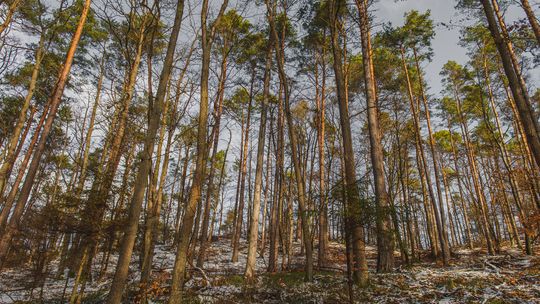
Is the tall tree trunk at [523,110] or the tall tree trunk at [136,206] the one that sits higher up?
the tall tree trunk at [523,110]

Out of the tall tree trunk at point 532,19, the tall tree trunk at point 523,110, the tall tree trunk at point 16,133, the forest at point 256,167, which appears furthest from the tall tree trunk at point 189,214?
the tall tree trunk at point 532,19

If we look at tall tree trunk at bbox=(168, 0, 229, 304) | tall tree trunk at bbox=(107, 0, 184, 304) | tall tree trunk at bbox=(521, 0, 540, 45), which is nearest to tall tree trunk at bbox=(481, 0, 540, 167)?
tall tree trunk at bbox=(521, 0, 540, 45)

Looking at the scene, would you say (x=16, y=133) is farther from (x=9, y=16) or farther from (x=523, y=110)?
(x=523, y=110)

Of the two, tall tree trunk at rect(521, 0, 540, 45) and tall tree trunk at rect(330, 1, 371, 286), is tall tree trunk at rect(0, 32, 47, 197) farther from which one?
tall tree trunk at rect(521, 0, 540, 45)

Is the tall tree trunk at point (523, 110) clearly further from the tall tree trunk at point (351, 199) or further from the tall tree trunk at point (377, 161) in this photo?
the tall tree trunk at point (351, 199)

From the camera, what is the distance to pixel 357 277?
580 cm

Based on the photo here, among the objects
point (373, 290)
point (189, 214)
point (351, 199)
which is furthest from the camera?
point (373, 290)

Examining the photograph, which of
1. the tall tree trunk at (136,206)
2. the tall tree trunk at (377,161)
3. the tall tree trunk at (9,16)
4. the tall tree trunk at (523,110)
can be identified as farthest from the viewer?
the tall tree trunk at (9,16)

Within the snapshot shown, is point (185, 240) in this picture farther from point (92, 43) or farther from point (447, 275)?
point (92, 43)

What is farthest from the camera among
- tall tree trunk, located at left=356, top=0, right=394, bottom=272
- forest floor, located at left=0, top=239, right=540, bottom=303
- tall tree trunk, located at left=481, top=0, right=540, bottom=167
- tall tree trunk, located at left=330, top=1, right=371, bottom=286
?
tall tree trunk, located at left=356, top=0, right=394, bottom=272

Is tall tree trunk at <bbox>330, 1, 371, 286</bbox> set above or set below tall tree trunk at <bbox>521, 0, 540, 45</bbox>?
below

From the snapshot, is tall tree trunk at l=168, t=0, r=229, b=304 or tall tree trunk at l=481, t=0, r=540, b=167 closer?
tall tree trunk at l=168, t=0, r=229, b=304

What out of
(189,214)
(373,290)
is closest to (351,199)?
(189,214)

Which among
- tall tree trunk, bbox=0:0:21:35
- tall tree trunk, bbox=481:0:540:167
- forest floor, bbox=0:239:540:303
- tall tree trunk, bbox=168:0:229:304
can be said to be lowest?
forest floor, bbox=0:239:540:303
